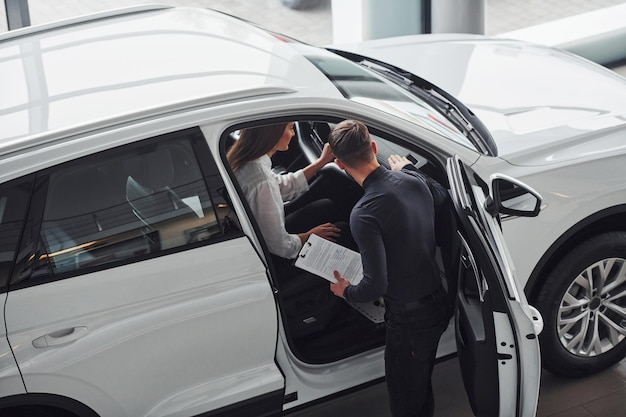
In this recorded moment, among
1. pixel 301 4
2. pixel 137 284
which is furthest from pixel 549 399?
pixel 301 4

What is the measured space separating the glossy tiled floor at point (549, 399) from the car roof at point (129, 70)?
1477mm

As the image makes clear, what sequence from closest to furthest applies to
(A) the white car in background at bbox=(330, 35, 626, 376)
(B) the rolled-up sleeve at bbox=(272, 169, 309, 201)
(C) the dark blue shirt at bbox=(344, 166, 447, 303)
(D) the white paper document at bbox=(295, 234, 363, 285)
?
(C) the dark blue shirt at bbox=(344, 166, 447, 303) → (D) the white paper document at bbox=(295, 234, 363, 285) → (A) the white car in background at bbox=(330, 35, 626, 376) → (B) the rolled-up sleeve at bbox=(272, 169, 309, 201)

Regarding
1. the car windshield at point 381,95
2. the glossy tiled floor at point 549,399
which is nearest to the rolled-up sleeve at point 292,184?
the car windshield at point 381,95

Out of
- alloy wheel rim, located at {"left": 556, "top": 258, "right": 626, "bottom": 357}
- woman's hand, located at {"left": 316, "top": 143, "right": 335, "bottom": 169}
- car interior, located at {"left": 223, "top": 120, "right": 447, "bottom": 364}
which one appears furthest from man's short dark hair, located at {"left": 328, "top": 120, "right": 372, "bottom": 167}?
alloy wheel rim, located at {"left": 556, "top": 258, "right": 626, "bottom": 357}

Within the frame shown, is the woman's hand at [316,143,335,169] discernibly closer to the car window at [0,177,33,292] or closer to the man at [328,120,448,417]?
the man at [328,120,448,417]

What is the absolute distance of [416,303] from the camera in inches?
123

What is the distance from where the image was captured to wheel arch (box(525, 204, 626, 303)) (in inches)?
135

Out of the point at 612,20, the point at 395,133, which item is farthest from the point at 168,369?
the point at 612,20

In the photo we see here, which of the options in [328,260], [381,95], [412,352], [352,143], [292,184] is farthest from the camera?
[292,184]

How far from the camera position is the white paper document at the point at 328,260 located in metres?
3.28

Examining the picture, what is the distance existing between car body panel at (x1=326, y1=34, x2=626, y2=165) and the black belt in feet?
2.16

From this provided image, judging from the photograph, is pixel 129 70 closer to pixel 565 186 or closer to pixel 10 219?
pixel 10 219

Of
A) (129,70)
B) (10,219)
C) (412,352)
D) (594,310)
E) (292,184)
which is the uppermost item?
(129,70)

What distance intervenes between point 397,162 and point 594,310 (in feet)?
A: 3.58
